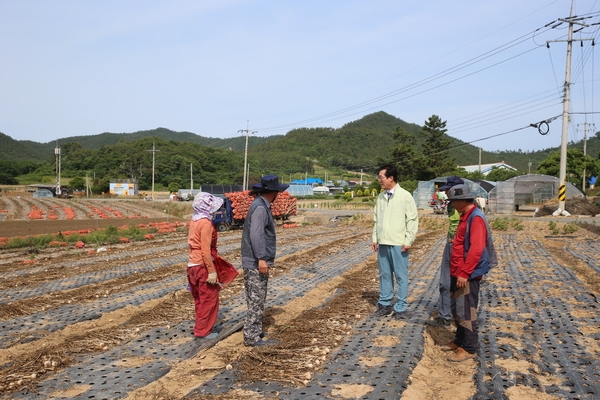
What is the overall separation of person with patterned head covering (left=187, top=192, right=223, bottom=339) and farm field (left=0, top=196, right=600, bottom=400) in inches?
9.0

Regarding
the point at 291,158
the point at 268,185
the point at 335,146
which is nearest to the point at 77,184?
the point at 291,158

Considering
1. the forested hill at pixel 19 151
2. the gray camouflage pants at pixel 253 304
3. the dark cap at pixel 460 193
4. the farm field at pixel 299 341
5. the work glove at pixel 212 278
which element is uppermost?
the forested hill at pixel 19 151

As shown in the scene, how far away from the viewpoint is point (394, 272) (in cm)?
573

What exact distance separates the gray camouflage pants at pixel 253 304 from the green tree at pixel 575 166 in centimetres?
4685

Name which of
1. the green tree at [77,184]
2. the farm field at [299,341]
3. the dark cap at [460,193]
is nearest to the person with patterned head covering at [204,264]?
the farm field at [299,341]

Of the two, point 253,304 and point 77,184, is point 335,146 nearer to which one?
point 77,184

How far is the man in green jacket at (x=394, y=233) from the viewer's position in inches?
223

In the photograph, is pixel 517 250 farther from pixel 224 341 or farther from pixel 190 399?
pixel 190 399

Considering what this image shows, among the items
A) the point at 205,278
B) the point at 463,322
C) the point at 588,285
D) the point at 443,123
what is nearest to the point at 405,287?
the point at 463,322

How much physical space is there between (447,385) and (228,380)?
5.57 ft

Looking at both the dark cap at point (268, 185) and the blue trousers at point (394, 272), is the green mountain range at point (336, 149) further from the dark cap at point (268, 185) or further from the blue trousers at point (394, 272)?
the dark cap at point (268, 185)

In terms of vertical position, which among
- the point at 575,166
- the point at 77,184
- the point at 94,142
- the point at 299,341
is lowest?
the point at 299,341

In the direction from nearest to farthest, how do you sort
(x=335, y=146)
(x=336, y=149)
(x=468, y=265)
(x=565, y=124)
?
1. (x=468, y=265)
2. (x=565, y=124)
3. (x=336, y=149)
4. (x=335, y=146)

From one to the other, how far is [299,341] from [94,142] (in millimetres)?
166226
